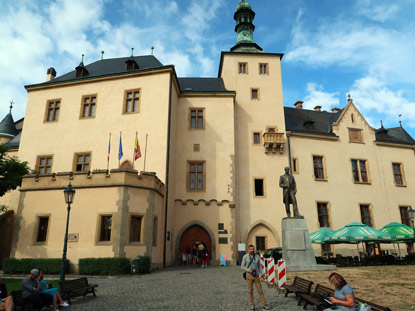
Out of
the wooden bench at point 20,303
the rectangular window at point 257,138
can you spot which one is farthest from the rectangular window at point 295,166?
the wooden bench at point 20,303

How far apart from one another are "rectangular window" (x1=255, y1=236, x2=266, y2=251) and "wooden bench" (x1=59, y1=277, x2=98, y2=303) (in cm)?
1757

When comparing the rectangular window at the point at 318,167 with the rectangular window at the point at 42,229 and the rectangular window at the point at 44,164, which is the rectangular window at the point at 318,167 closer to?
the rectangular window at the point at 42,229

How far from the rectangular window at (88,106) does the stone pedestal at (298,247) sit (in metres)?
18.7

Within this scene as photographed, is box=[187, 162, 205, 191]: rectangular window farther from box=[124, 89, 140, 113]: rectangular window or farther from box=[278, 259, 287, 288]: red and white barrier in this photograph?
box=[278, 259, 287, 288]: red and white barrier

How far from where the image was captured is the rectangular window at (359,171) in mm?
29953

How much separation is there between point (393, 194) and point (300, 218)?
20.0m

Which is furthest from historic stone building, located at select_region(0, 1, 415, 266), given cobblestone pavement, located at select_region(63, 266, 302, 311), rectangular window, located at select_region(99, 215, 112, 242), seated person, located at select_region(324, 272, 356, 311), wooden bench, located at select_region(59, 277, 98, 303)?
seated person, located at select_region(324, 272, 356, 311)

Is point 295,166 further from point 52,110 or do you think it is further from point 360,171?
point 52,110

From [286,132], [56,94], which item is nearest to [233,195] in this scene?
[286,132]

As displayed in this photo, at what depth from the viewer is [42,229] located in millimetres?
18594

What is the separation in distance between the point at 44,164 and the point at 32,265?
35.1ft

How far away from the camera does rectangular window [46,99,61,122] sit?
26.8 m

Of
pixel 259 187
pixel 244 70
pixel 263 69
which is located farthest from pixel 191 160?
pixel 263 69

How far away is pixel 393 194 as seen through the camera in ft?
99.6
